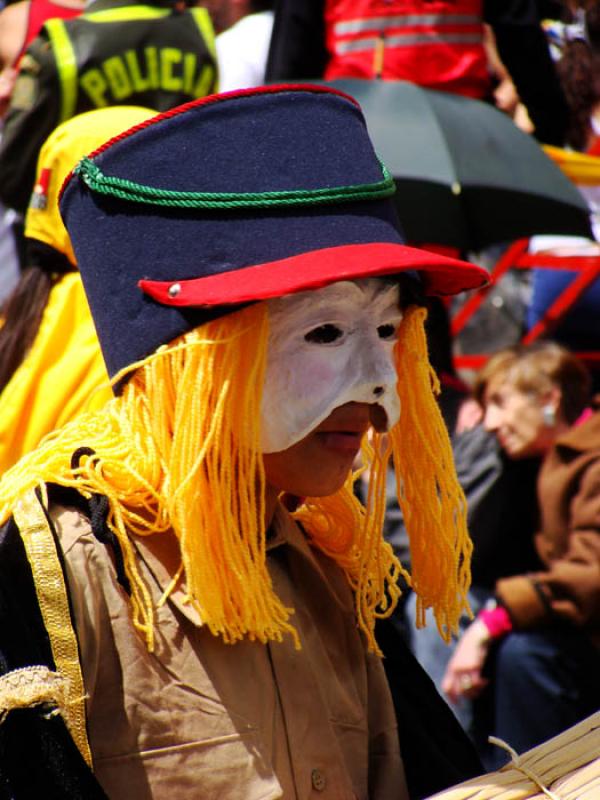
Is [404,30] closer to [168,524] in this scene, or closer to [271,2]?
[271,2]

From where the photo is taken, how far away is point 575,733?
5.99 feet

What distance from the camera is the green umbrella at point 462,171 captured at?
394 cm

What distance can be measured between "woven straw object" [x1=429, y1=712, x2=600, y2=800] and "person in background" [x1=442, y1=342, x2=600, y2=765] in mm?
1889

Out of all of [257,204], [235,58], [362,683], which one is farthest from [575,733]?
[235,58]

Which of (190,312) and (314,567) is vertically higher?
(190,312)

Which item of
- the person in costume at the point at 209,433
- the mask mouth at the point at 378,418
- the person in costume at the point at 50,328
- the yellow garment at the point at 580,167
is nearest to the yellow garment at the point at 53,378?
the person in costume at the point at 50,328

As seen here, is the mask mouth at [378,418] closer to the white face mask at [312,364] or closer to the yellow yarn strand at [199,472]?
the white face mask at [312,364]

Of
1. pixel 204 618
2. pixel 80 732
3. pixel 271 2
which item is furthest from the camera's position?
pixel 271 2

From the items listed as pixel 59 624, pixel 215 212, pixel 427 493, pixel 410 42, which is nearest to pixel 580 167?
pixel 410 42

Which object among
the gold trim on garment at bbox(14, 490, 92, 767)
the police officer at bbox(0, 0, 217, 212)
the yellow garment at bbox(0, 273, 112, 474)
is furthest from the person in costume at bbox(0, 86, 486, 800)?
the police officer at bbox(0, 0, 217, 212)

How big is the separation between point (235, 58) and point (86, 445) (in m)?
2.90

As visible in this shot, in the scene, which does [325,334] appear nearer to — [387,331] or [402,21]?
[387,331]

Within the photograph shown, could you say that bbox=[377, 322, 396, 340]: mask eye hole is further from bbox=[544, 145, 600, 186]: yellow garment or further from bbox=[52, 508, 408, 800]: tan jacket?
bbox=[544, 145, 600, 186]: yellow garment

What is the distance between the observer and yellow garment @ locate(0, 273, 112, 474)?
A: 9.33ft
